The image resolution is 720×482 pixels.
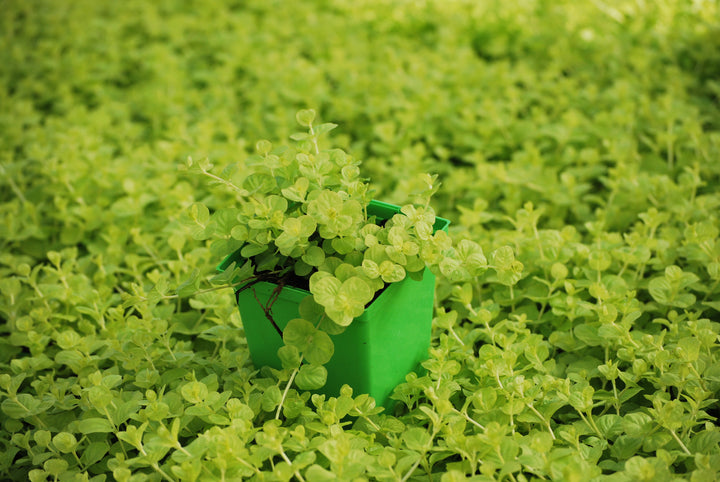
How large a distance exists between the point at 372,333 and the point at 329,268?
182 millimetres

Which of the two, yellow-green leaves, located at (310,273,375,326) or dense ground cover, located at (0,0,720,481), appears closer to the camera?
yellow-green leaves, located at (310,273,375,326)

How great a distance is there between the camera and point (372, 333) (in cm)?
142

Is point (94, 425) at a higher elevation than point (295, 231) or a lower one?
lower

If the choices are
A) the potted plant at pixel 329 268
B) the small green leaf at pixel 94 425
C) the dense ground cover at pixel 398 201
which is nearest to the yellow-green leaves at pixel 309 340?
the potted plant at pixel 329 268

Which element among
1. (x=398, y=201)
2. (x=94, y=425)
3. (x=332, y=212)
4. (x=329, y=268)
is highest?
(x=332, y=212)

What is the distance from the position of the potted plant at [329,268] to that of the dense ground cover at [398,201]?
0.27 feet

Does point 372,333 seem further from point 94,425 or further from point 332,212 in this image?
point 94,425

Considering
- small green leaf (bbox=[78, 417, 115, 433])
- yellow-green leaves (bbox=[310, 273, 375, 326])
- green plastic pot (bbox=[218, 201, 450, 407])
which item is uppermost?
yellow-green leaves (bbox=[310, 273, 375, 326])

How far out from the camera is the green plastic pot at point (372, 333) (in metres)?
1.42

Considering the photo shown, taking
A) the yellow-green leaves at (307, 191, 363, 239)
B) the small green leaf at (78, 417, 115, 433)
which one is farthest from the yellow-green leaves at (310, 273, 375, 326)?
the small green leaf at (78, 417, 115, 433)

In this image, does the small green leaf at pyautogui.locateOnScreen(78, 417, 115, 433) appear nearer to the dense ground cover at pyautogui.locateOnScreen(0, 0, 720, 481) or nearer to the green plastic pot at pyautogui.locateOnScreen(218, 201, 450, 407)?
the dense ground cover at pyautogui.locateOnScreen(0, 0, 720, 481)

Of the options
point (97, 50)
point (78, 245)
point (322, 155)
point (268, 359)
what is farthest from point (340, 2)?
point (268, 359)

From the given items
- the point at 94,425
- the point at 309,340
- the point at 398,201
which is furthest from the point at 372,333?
the point at 398,201

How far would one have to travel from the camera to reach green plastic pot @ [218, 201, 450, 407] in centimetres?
142
